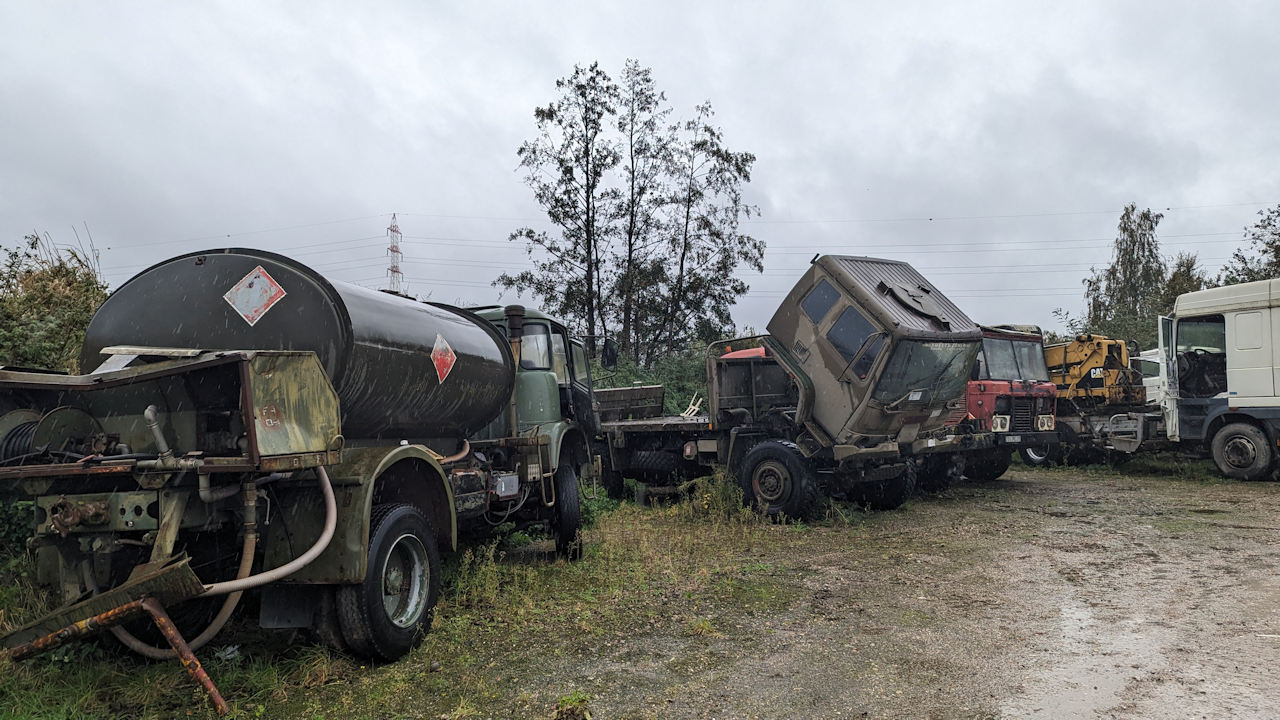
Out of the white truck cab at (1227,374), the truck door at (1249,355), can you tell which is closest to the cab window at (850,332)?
the white truck cab at (1227,374)

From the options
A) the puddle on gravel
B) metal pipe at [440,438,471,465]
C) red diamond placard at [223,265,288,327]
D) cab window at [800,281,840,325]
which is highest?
cab window at [800,281,840,325]

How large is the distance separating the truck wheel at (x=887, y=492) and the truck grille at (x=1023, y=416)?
2.93m

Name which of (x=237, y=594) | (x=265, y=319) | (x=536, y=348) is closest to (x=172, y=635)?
(x=237, y=594)

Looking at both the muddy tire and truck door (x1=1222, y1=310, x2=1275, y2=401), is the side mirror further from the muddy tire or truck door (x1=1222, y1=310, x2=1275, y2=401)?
the muddy tire

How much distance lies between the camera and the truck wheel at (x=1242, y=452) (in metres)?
12.5

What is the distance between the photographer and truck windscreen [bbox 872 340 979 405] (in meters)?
8.48

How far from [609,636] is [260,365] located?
104 inches

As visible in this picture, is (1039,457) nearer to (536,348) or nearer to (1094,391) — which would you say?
(1094,391)

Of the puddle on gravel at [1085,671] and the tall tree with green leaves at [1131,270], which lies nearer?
the puddle on gravel at [1085,671]

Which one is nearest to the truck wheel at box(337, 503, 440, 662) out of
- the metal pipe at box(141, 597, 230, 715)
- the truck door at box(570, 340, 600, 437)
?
the metal pipe at box(141, 597, 230, 715)

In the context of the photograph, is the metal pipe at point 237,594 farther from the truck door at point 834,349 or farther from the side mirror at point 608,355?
the truck door at point 834,349

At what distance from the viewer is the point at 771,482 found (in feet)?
30.5

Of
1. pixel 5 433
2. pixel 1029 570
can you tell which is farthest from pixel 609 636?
pixel 1029 570

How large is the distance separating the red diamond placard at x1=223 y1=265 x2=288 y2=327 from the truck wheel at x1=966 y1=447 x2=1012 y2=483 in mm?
11081
